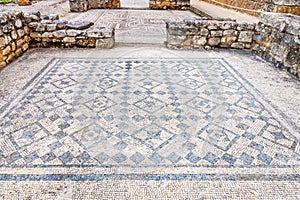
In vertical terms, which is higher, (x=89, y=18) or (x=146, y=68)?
(x=89, y=18)

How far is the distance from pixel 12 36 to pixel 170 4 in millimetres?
6068

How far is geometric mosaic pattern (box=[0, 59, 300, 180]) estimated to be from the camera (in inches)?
71.1

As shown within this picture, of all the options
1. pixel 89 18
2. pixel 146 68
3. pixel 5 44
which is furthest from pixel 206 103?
pixel 89 18

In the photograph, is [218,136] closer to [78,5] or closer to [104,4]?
[78,5]

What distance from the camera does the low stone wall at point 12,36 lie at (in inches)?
133

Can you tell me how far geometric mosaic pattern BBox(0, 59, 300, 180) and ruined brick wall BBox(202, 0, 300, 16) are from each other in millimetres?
2986

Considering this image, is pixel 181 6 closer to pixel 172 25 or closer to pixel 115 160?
pixel 172 25

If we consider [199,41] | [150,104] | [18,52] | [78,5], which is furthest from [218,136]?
[78,5]

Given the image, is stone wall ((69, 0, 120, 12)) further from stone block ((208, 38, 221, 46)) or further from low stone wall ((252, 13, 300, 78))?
low stone wall ((252, 13, 300, 78))

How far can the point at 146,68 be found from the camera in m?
3.49

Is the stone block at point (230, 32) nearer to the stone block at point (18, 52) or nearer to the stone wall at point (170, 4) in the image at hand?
the stone block at point (18, 52)

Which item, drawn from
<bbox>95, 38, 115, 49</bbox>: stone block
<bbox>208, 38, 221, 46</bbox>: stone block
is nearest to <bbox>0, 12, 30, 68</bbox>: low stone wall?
<bbox>95, 38, 115, 49</bbox>: stone block

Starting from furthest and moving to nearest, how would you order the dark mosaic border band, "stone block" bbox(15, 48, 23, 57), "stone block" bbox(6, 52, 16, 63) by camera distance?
"stone block" bbox(15, 48, 23, 57) → "stone block" bbox(6, 52, 16, 63) → the dark mosaic border band

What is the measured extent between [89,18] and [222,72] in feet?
14.5
